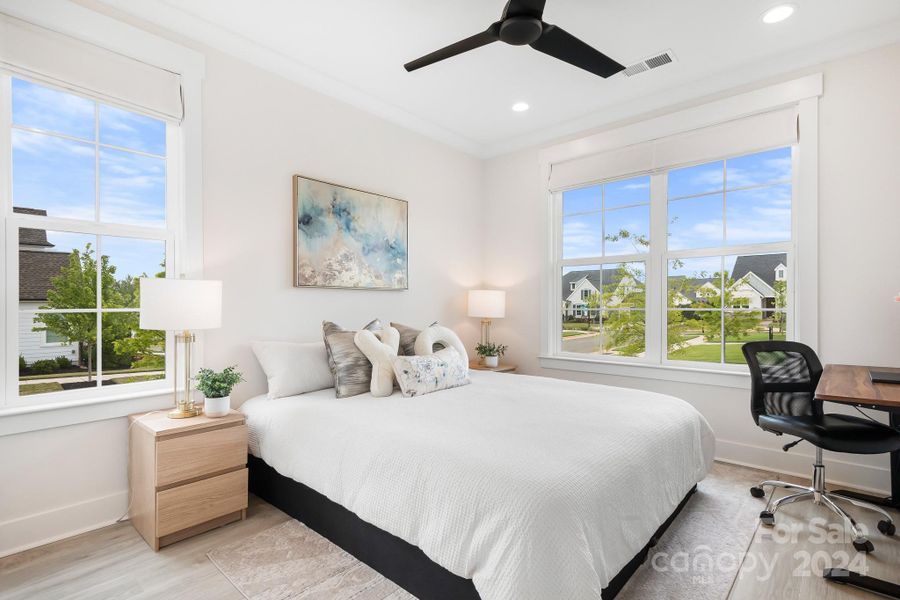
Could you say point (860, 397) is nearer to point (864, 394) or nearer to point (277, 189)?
point (864, 394)

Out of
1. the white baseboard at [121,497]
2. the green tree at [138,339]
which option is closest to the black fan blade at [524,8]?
the green tree at [138,339]

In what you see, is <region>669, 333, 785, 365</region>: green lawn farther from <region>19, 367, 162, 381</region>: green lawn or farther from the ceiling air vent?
<region>19, 367, 162, 381</region>: green lawn

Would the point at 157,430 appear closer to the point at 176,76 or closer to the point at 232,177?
the point at 232,177

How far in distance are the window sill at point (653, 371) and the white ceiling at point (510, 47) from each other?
83.2 inches

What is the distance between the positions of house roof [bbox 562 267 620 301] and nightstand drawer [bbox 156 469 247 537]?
312 centimetres

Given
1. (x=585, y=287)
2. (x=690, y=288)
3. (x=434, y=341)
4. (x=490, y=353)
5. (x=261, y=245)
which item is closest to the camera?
(x=261, y=245)

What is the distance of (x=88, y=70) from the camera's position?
235cm

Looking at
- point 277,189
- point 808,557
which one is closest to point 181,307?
point 277,189

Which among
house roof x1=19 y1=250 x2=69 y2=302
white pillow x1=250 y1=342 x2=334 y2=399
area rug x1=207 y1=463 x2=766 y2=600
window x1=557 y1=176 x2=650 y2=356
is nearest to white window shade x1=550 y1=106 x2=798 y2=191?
window x1=557 y1=176 x2=650 y2=356

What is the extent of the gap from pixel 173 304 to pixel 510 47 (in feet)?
8.29

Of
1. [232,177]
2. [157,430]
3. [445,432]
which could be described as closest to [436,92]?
[232,177]

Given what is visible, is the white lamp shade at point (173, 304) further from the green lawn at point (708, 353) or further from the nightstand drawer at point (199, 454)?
the green lawn at point (708, 353)

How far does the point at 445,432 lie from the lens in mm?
1950

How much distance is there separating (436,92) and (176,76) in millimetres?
1802
